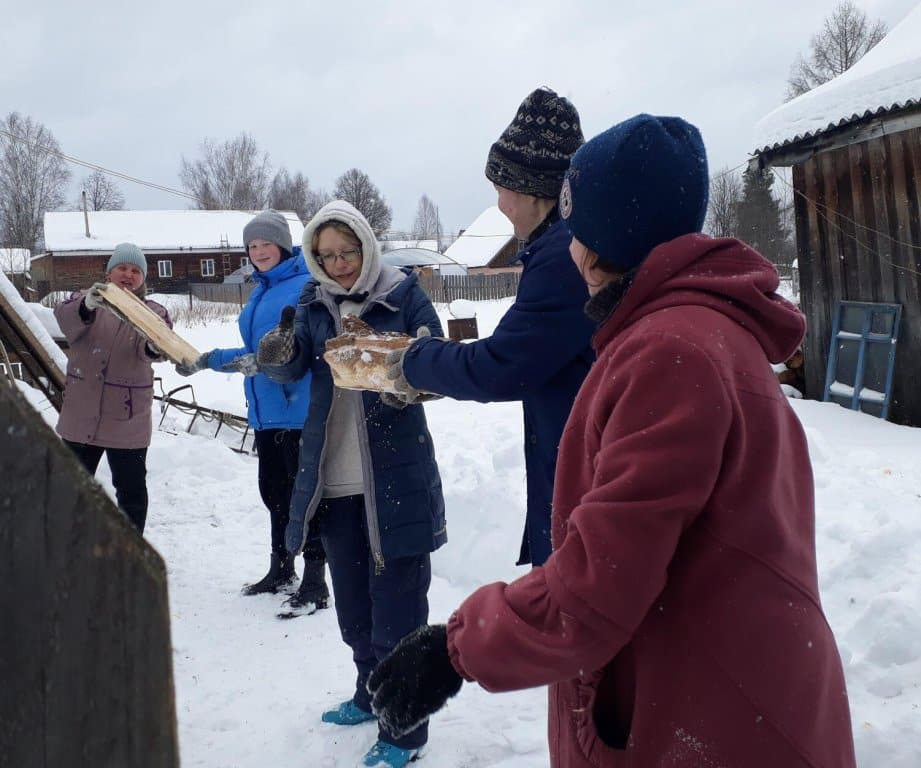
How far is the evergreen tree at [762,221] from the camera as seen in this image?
4138 cm

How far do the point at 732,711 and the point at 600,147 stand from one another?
3.04 feet

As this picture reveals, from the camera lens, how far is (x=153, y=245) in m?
45.1

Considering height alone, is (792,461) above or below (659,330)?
below

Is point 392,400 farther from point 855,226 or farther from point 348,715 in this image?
point 855,226

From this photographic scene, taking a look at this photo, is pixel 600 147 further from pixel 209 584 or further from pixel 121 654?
pixel 209 584

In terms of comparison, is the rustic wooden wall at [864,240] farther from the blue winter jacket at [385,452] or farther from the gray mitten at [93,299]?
the gray mitten at [93,299]

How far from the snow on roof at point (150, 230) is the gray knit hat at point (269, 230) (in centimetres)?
4071

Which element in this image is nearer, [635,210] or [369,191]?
[635,210]

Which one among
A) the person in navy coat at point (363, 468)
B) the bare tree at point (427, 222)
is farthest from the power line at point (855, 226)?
the bare tree at point (427, 222)

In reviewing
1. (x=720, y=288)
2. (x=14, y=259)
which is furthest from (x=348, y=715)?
(x=14, y=259)

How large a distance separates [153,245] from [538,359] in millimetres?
47469

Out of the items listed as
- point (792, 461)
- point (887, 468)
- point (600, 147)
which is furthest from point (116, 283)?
point (887, 468)

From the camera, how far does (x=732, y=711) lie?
3.66ft

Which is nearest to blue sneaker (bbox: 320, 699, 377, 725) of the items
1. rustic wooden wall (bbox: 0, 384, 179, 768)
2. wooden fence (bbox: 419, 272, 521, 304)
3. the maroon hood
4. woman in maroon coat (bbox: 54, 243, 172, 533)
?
woman in maroon coat (bbox: 54, 243, 172, 533)
